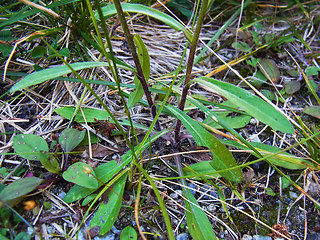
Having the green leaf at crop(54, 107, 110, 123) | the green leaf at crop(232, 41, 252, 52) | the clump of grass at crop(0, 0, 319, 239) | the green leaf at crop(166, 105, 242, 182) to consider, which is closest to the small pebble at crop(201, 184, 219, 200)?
the clump of grass at crop(0, 0, 319, 239)

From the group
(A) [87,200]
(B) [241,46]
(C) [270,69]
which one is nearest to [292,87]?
(C) [270,69]

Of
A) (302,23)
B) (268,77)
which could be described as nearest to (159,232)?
(268,77)

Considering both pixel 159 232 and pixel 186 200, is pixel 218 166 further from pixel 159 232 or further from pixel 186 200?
pixel 159 232

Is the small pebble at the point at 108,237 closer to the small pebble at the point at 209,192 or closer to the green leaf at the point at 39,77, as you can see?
the small pebble at the point at 209,192

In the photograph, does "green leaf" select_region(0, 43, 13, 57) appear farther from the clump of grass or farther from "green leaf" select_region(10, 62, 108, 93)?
"green leaf" select_region(10, 62, 108, 93)

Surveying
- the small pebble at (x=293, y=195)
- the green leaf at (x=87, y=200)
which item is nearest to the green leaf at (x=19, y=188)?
the green leaf at (x=87, y=200)

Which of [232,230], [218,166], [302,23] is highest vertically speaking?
[302,23]

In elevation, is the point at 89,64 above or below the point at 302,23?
above

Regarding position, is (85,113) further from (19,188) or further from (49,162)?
(19,188)
